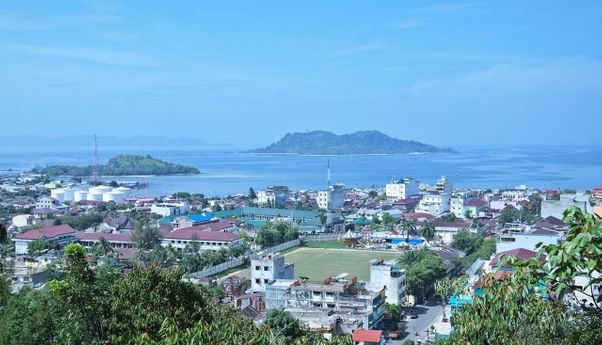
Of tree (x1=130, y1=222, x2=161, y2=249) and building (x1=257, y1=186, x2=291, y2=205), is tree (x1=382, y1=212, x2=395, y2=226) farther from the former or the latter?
tree (x1=130, y1=222, x2=161, y2=249)

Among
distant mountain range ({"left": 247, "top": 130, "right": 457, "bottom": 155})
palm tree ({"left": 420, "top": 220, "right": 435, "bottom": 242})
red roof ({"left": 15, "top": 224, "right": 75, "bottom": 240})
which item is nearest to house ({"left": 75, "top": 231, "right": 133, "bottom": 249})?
red roof ({"left": 15, "top": 224, "right": 75, "bottom": 240})

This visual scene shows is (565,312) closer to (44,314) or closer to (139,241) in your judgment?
(44,314)

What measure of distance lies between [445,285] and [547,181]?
5082 cm

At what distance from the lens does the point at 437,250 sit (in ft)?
62.6

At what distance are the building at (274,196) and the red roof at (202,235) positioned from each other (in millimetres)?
12439

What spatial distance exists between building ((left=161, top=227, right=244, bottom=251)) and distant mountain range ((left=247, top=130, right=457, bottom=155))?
9567 cm

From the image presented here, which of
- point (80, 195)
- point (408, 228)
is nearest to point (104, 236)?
point (408, 228)

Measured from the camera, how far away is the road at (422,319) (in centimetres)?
1157

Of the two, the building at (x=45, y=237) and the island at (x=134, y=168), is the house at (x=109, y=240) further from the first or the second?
the island at (x=134, y=168)

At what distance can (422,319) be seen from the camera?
12844 mm

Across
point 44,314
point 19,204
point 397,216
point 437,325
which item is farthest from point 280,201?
point 44,314

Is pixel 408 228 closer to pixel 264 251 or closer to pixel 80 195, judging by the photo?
pixel 264 251

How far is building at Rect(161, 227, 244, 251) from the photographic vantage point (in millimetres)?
21641

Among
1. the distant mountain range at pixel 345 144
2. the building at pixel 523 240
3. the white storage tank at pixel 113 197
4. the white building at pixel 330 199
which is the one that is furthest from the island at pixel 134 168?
the distant mountain range at pixel 345 144
